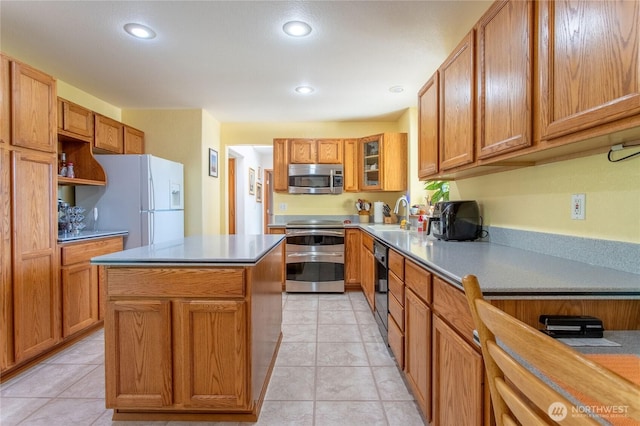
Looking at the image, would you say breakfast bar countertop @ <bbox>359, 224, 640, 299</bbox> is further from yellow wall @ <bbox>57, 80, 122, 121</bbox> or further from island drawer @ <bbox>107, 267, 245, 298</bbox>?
yellow wall @ <bbox>57, 80, 122, 121</bbox>

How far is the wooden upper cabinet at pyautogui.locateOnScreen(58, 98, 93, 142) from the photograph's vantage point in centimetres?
284

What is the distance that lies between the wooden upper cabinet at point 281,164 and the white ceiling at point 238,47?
2.38ft

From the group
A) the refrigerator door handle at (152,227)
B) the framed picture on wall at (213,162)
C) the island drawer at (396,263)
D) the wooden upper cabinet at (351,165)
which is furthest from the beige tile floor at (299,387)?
the framed picture on wall at (213,162)

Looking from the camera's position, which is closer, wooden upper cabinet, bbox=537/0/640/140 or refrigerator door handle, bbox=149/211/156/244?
wooden upper cabinet, bbox=537/0/640/140

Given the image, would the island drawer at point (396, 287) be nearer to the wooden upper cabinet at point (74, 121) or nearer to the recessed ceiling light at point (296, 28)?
the recessed ceiling light at point (296, 28)

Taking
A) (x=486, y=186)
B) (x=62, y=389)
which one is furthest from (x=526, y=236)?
(x=62, y=389)

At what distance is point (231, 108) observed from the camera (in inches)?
162

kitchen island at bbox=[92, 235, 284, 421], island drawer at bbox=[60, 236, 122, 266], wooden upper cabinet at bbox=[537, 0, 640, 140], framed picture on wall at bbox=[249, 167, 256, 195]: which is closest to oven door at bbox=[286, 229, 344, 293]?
island drawer at bbox=[60, 236, 122, 266]

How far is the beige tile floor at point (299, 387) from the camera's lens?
170 cm

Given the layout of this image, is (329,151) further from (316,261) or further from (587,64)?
(587,64)

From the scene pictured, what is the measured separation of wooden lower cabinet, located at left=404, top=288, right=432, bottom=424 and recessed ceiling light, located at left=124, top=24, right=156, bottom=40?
2.58m

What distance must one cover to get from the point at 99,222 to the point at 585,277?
3.92m

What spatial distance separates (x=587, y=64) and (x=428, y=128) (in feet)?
4.85

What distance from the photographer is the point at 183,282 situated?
1545mm
